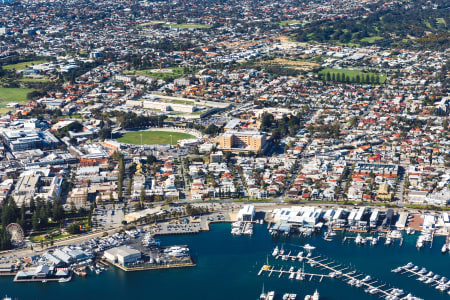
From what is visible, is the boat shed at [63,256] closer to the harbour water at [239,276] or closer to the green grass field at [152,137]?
the harbour water at [239,276]

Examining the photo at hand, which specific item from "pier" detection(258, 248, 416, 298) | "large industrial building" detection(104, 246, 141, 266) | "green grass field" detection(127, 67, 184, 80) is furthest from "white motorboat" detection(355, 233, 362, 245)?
"green grass field" detection(127, 67, 184, 80)

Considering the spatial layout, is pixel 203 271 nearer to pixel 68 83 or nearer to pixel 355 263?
pixel 355 263

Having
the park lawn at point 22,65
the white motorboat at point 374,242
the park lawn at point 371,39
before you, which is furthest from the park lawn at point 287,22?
the white motorboat at point 374,242

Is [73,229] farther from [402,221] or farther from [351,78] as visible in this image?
[351,78]

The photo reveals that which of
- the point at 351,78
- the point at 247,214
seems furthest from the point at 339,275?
the point at 351,78

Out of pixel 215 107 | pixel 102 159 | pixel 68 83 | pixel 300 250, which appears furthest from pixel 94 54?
pixel 300 250

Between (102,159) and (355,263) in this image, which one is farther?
(102,159)
